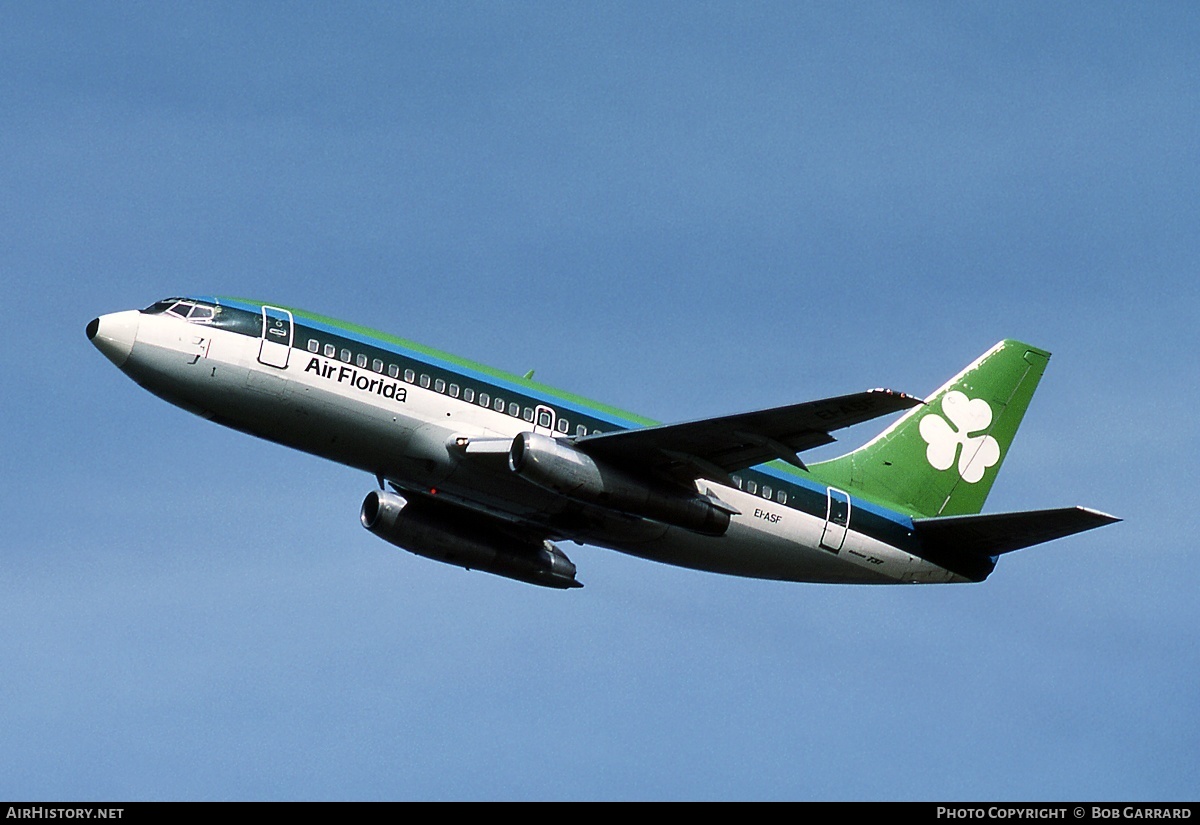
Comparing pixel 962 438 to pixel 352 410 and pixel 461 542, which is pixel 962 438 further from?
pixel 352 410

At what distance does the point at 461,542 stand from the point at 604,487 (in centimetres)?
828

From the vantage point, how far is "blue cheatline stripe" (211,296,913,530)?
163 feet

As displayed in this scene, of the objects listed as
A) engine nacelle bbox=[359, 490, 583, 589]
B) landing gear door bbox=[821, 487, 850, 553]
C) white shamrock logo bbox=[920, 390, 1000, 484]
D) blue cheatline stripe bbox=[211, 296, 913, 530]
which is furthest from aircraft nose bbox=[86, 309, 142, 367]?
white shamrock logo bbox=[920, 390, 1000, 484]

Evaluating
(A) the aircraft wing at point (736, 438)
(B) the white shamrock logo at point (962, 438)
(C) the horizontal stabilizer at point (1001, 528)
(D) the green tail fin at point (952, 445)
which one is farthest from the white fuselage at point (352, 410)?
(B) the white shamrock logo at point (962, 438)

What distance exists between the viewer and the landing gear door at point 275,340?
4866cm

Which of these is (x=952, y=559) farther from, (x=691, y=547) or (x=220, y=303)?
(x=220, y=303)

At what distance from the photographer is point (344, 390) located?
48969 millimetres

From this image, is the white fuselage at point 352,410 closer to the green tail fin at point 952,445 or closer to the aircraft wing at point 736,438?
the aircraft wing at point 736,438

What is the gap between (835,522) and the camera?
55281 millimetres

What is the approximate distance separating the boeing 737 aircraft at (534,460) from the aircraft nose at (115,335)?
0.05 meters

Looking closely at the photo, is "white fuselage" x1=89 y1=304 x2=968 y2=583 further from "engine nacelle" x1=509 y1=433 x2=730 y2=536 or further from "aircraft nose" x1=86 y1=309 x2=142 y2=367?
"engine nacelle" x1=509 y1=433 x2=730 y2=536

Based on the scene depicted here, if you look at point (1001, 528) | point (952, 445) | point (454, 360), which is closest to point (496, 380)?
point (454, 360)

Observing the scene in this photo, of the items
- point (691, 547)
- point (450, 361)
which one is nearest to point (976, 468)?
point (691, 547)
